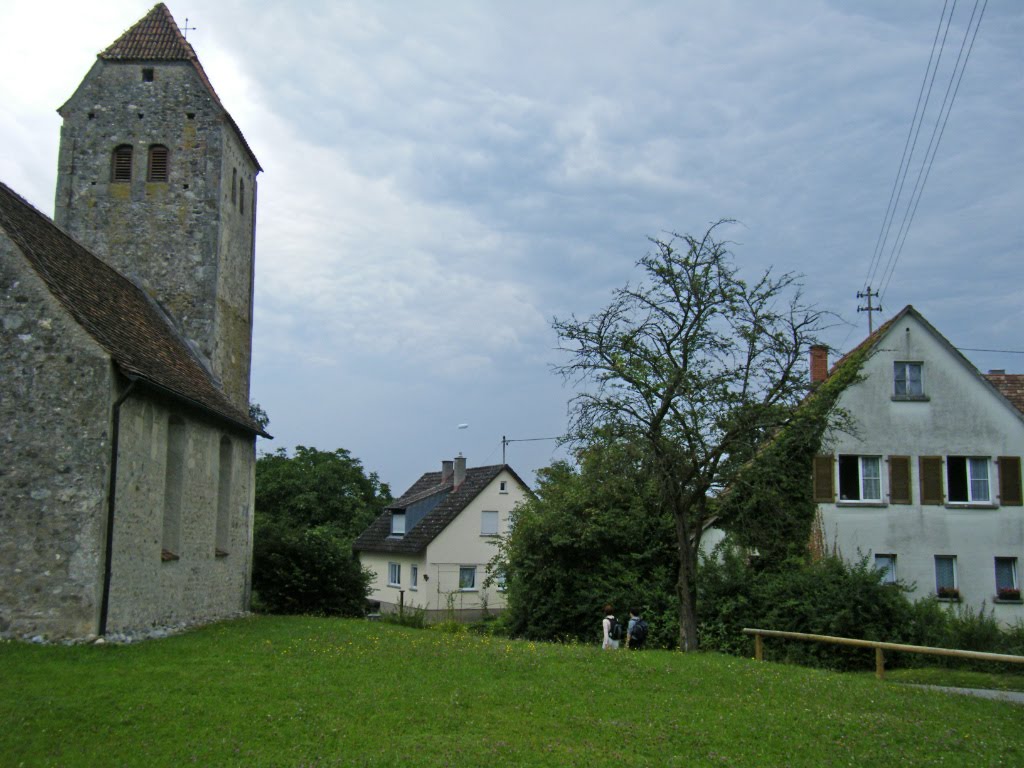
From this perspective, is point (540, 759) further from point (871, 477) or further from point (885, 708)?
point (871, 477)

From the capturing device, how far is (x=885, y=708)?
1266cm

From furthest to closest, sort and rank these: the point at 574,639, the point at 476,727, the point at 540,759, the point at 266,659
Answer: the point at 574,639, the point at 266,659, the point at 476,727, the point at 540,759

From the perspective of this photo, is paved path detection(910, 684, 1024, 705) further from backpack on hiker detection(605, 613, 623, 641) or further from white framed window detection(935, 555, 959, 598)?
white framed window detection(935, 555, 959, 598)

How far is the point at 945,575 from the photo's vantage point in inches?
1015

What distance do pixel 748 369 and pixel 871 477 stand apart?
912 centimetres

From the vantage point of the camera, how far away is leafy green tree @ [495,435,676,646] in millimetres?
25125

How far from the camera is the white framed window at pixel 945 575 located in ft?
83.8

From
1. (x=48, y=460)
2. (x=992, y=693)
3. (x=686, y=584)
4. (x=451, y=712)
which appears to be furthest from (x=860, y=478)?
(x=48, y=460)

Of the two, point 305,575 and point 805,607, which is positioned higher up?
point 305,575

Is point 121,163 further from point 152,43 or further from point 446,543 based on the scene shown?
point 446,543

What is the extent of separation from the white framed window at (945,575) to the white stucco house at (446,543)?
18573 millimetres

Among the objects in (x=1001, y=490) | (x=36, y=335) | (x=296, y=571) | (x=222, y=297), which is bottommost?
(x=296, y=571)

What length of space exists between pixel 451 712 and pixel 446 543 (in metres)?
31.4

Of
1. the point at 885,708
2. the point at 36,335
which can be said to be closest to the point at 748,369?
the point at 885,708
